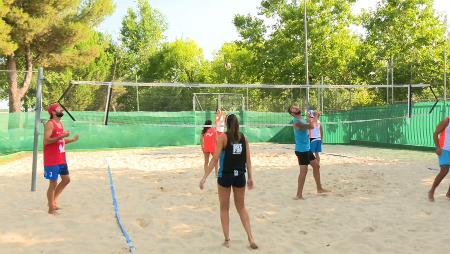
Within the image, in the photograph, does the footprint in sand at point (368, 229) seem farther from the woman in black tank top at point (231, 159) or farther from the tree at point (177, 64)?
the tree at point (177, 64)

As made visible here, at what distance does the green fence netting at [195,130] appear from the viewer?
1647 centimetres

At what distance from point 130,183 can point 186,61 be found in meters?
43.5

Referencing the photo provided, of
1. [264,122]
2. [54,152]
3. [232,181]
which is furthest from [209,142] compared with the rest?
[264,122]

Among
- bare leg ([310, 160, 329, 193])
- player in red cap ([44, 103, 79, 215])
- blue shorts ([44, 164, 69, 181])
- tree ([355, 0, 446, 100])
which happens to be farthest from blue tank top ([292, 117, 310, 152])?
tree ([355, 0, 446, 100])

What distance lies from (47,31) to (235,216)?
20.4 m

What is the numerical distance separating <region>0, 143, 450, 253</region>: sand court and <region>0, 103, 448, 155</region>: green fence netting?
620 cm

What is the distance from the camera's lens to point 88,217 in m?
5.98

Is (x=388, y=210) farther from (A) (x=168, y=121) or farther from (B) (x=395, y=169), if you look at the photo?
(A) (x=168, y=121)

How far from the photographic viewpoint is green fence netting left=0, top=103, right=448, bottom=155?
54.0ft

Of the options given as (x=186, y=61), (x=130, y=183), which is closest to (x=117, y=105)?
(x=186, y=61)

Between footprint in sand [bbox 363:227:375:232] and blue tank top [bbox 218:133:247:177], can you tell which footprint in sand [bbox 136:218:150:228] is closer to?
blue tank top [bbox 218:133:247:177]

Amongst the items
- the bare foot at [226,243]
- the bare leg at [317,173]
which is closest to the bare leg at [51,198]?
the bare foot at [226,243]

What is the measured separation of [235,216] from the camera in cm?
600

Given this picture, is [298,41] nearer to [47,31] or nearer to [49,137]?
[47,31]
